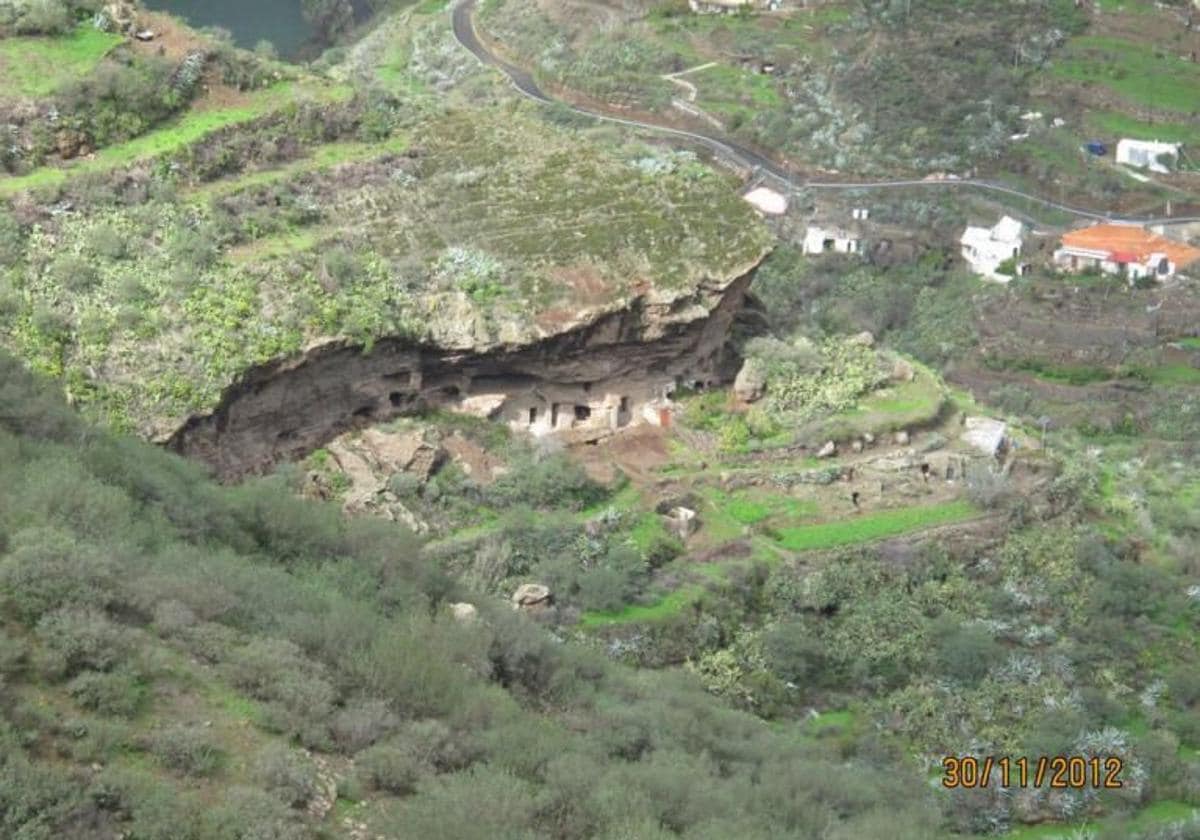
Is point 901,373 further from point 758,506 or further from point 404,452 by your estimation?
point 404,452

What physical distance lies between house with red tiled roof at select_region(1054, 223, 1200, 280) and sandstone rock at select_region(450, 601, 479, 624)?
27.9 meters

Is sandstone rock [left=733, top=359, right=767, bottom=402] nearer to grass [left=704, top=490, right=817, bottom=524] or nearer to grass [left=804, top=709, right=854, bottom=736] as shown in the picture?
grass [left=704, top=490, right=817, bottom=524]

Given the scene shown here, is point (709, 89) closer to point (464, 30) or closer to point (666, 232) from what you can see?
point (464, 30)

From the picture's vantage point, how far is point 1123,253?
41.7 metres

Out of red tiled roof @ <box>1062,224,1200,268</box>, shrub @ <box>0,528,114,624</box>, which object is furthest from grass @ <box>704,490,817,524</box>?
red tiled roof @ <box>1062,224,1200,268</box>

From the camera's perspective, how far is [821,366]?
2531cm

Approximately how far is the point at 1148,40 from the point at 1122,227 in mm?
12054

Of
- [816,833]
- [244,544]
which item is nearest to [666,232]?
[244,544]

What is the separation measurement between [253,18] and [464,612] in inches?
1837

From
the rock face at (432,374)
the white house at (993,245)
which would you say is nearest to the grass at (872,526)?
the rock face at (432,374)

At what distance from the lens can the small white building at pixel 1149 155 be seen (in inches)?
1844

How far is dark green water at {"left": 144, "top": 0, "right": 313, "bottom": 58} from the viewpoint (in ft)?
186

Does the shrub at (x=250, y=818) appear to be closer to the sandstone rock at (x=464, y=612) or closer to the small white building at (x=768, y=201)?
the sandstone rock at (x=464, y=612)

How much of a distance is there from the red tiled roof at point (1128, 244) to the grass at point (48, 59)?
24.9 m
